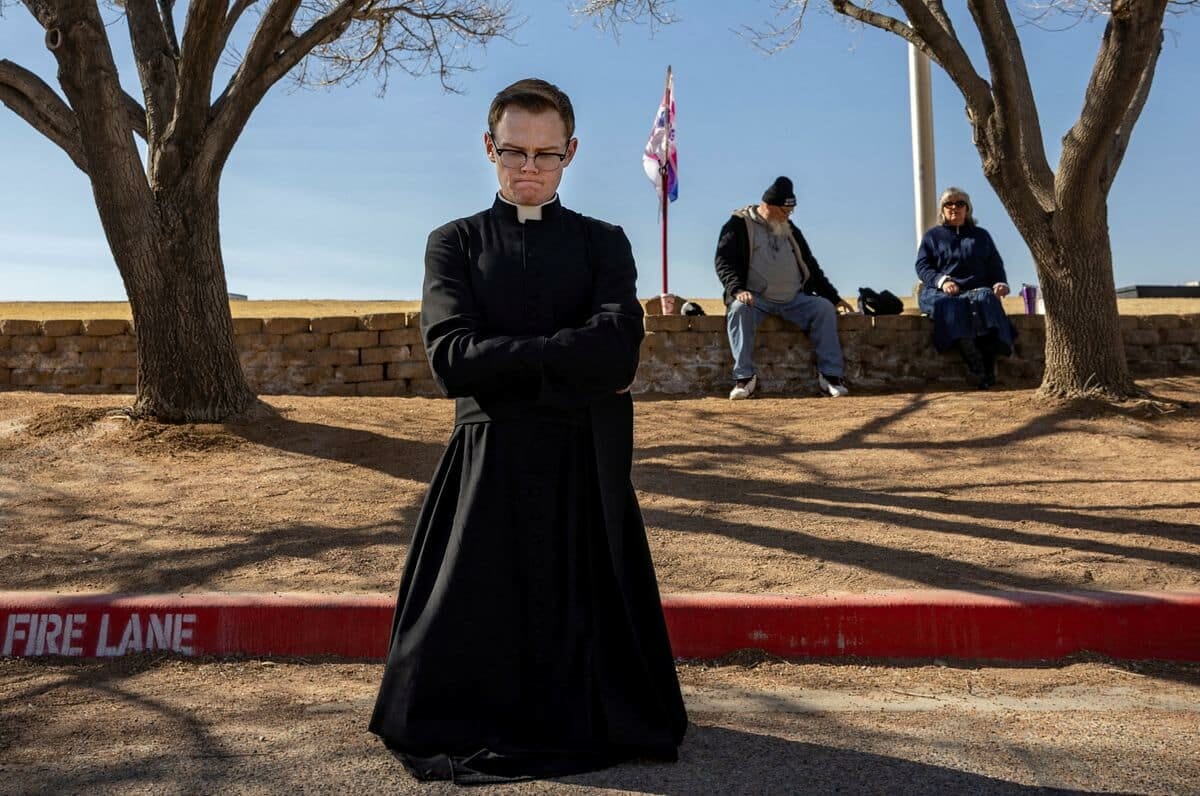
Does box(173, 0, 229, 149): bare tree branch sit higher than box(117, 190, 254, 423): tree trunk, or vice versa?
box(173, 0, 229, 149): bare tree branch

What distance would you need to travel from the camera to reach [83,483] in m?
7.29

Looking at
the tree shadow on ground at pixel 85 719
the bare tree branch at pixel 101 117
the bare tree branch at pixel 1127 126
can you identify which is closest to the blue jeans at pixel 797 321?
→ the bare tree branch at pixel 1127 126

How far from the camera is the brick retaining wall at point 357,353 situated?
11.1 meters

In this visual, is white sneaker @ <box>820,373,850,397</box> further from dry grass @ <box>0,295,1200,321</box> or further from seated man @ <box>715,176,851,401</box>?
dry grass @ <box>0,295,1200,321</box>

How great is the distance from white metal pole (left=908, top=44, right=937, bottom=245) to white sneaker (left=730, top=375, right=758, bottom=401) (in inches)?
277

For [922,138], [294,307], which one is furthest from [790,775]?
[294,307]

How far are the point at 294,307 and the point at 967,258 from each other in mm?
17246

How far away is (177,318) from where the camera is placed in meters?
8.52

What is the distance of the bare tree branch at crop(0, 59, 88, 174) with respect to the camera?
887 centimetres

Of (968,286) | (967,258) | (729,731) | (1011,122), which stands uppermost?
(1011,122)

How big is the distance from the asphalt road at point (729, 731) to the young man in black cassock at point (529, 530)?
0.16 metres

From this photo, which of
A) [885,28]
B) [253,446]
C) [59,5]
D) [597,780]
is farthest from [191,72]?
[597,780]

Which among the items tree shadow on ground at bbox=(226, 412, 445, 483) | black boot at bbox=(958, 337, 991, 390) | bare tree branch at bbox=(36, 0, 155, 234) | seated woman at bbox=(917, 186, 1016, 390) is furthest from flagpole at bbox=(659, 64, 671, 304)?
bare tree branch at bbox=(36, 0, 155, 234)

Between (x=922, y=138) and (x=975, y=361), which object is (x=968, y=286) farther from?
(x=922, y=138)
